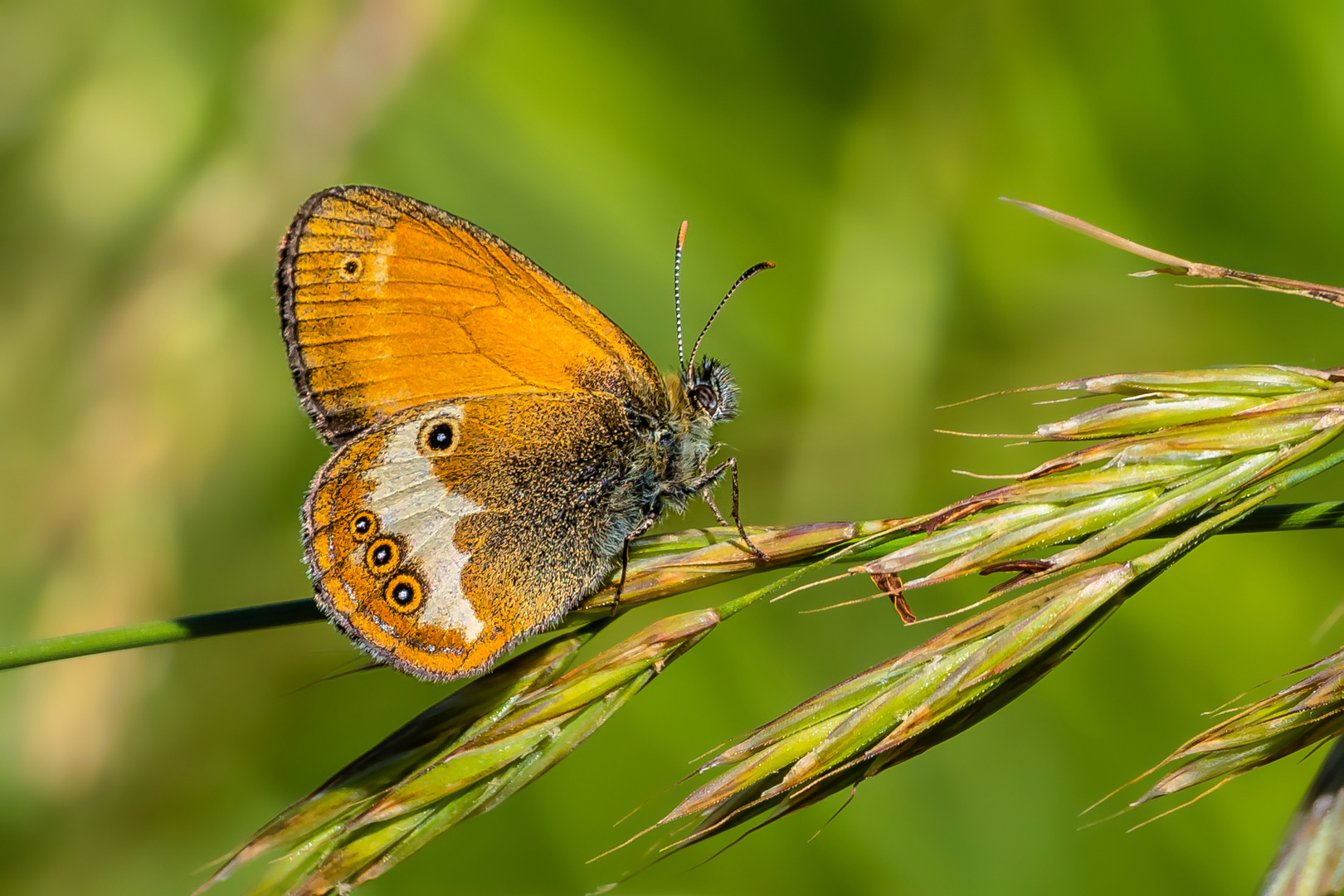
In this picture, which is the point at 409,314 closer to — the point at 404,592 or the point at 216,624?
the point at 404,592

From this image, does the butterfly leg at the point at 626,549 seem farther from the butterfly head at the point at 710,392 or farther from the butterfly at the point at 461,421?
the butterfly head at the point at 710,392

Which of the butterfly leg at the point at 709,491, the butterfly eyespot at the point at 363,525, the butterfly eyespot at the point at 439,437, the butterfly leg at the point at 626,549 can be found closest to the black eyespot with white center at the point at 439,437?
the butterfly eyespot at the point at 439,437

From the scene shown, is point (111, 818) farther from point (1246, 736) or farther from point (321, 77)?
point (1246, 736)

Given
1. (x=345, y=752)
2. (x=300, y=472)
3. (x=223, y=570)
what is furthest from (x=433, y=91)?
(x=345, y=752)

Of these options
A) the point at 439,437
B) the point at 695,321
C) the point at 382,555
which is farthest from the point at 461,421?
the point at 695,321

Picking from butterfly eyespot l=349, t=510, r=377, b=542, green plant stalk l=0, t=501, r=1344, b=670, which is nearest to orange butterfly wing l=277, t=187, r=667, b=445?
butterfly eyespot l=349, t=510, r=377, b=542

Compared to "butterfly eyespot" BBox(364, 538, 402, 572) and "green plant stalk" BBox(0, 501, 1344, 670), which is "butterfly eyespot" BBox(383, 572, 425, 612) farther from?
"green plant stalk" BBox(0, 501, 1344, 670)
